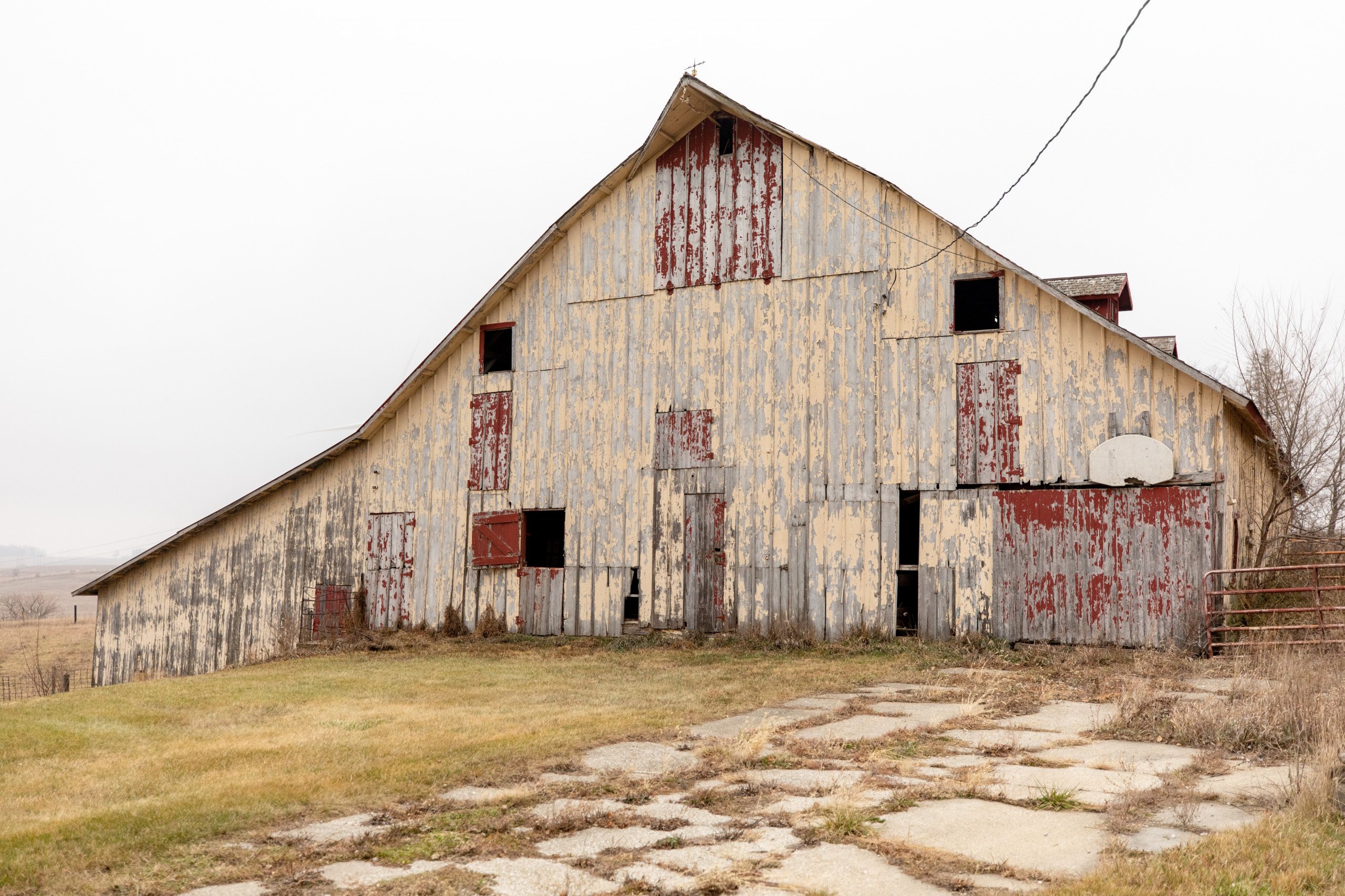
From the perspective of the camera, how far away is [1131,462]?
14.8 metres

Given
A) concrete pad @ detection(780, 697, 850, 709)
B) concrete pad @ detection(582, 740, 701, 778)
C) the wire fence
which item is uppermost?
concrete pad @ detection(582, 740, 701, 778)

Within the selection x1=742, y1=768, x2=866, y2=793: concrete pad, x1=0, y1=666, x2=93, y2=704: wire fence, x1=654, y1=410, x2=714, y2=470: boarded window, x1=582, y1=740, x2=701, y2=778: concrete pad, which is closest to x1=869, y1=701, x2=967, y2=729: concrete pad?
x1=742, y1=768, x2=866, y2=793: concrete pad

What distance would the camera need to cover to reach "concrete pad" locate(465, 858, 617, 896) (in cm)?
508

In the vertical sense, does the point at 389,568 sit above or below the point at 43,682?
above

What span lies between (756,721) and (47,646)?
36.0 metres

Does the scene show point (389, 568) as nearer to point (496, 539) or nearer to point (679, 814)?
point (496, 539)

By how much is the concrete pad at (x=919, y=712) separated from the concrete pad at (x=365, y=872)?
525 cm

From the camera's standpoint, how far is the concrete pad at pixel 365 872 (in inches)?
208

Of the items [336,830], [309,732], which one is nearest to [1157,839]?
[336,830]

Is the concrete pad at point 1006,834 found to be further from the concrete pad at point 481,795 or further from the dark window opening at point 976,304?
the dark window opening at point 976,304

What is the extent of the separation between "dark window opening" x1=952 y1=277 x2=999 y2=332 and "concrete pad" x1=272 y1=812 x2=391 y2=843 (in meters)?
12.0

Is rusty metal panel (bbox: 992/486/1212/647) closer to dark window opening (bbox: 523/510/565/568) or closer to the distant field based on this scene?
dark window opening (bbox: 523/510/565/568)

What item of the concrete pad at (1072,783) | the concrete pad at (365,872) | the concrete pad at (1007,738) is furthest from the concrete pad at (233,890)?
the concrete pad at (1007,738)

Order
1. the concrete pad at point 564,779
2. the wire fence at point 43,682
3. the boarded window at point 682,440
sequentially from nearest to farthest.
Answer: the concrete pad at point 564,779, the boarded window at point 682,440, the wire fence at point 43,682
